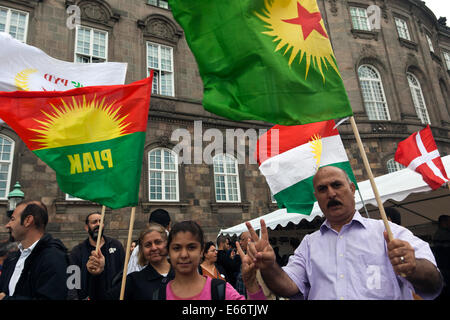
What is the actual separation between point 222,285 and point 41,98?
11.2ft

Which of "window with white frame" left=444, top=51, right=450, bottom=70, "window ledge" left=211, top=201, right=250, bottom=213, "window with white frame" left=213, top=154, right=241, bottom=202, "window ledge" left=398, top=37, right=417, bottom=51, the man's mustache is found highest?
"window with white frame" left=444, top=51, right=450, bottom=70

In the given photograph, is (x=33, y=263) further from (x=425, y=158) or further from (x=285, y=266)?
(x=425, y=158)

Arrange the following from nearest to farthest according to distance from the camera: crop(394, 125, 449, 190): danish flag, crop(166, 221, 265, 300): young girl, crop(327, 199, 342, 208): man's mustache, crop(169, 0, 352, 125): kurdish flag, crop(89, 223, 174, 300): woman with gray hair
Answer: crop(327, 199, 342, 208): man's mustache
crop(166, 221, 265, 300): young girl
crop(169, 0, 352, 125): kurdish flag
crop(89, 223, 174, 300): woman with gray hair
crop(394, 125, 449, 190): danish flag

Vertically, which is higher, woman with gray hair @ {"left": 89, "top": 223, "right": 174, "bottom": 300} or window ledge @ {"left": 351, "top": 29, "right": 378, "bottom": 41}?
window ledge @ {"left": 351, "top": 29, "right": 378, "bottom": 41}

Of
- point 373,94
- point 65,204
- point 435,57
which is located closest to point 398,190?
point 65,204

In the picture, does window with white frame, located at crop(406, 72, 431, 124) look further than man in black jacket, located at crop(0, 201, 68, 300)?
Yes

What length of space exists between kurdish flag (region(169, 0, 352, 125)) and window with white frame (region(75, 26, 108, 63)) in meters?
12.6

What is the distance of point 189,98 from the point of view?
15.4 metres

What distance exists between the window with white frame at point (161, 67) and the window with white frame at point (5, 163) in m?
6.42

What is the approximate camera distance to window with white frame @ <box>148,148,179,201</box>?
13.5 meters

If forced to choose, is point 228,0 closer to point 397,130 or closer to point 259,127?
point 259,127

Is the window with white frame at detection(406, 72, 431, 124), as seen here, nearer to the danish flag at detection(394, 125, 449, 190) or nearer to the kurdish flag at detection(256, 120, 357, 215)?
the danish flag at detection(394, 125, 449, 190)

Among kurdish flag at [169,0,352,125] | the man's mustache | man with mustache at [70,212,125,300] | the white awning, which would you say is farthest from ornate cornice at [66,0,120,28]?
the man's mustache

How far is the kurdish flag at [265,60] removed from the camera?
2641mm
